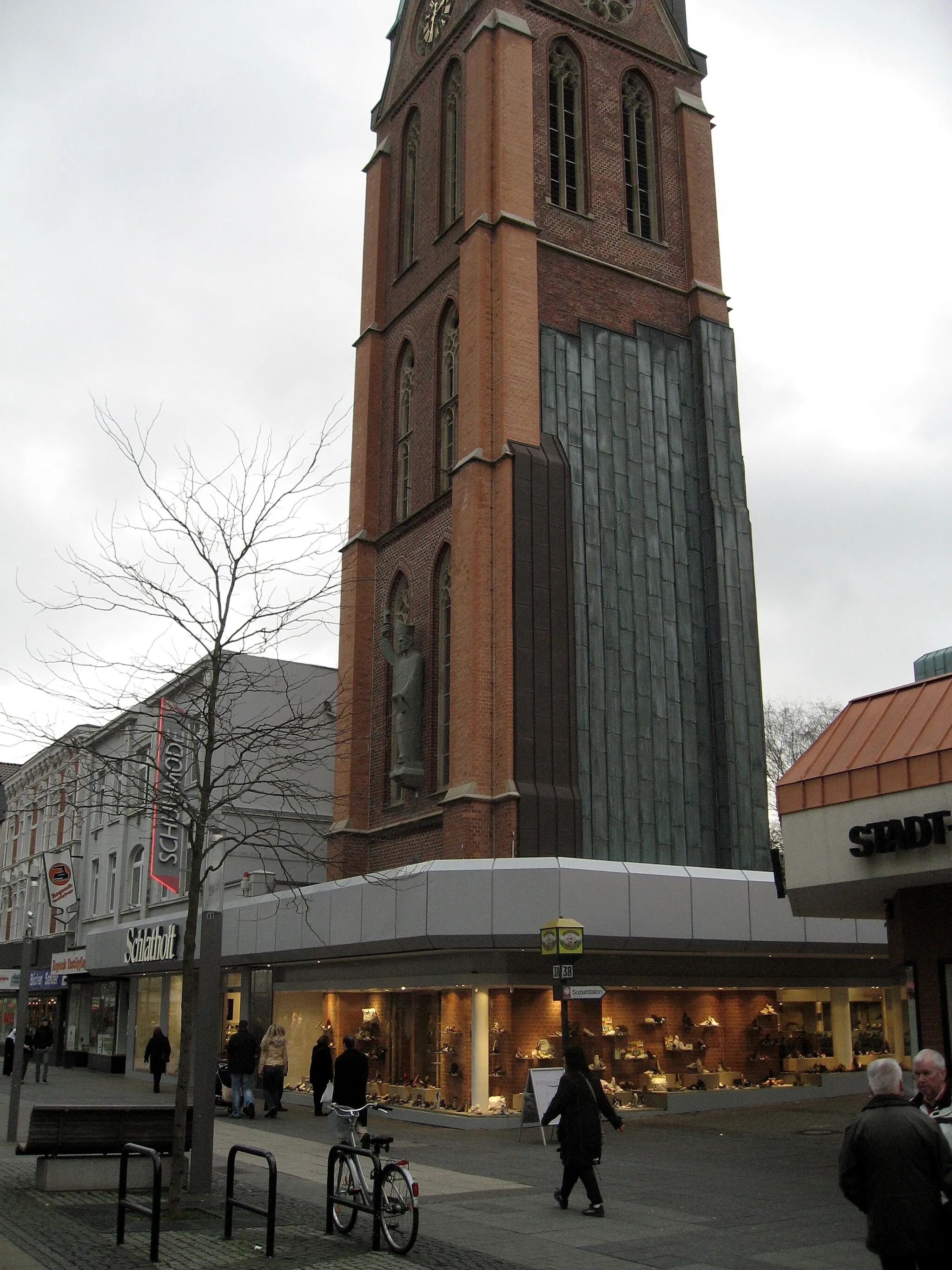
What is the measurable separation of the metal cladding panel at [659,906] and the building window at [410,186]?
17.7 meters

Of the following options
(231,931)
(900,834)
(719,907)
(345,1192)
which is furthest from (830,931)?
(345,1192)

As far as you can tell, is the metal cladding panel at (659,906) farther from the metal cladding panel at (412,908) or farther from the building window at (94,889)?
the building window at (94,889)

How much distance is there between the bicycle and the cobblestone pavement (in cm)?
18

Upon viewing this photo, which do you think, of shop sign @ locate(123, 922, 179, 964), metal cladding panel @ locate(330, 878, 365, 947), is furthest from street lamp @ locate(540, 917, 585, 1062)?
shop sign @ locate(123, 922, 179, 964)

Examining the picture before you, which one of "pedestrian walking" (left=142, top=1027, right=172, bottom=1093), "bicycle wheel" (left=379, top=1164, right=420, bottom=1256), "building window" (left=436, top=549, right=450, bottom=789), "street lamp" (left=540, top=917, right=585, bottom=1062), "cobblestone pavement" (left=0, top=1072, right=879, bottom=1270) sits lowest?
"cobblestone pavement" (left=0, top=1072, right=879, bottom=1270)

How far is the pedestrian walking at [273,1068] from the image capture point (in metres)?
23.2

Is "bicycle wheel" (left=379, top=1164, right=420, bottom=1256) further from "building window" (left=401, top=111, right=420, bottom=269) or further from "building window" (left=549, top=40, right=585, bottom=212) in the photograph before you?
"building window" (left=401, top=111, right=420, bottom=269)

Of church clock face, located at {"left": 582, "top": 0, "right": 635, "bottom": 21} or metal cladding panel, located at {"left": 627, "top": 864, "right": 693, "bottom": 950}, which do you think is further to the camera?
church clock face, located at {"left": 582, "top": 0, "right": 635, "bottom": 21}

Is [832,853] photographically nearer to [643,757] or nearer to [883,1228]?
[883,1228]

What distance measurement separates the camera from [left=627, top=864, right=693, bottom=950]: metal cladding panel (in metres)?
23.2

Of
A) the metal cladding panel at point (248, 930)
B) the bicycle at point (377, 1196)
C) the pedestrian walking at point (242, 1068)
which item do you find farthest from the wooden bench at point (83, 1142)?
the metal cladding panel at point (248, 930)

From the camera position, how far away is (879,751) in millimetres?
14703

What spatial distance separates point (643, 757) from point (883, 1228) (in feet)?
70.2

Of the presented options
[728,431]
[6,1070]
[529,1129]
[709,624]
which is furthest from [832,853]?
[6,1070]
